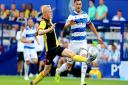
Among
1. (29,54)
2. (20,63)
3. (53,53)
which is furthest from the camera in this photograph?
(20,63)

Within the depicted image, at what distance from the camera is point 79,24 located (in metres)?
17.5

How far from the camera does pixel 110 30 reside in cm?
2609

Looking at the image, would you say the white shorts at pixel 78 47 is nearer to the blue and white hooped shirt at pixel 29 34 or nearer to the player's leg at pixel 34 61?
the player's leg at pixel 34 61

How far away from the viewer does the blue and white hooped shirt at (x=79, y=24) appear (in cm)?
1738

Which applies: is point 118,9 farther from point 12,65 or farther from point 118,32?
point 12,65

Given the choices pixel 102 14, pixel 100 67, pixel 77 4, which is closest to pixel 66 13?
pixel 102 14

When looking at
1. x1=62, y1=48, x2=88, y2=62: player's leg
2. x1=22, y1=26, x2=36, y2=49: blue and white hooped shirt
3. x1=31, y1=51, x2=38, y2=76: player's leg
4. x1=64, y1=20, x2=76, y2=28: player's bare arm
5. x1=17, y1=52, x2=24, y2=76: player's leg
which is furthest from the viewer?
x1=17, y1=52, x2=24, y2=76: player's leg

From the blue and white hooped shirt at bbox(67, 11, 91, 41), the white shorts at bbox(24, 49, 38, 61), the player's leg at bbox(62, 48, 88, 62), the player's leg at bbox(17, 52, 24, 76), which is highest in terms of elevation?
→ the blue and white hooped shirt at bbox(67, 11, 91, 41)

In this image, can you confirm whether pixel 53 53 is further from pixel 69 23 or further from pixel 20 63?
pixel 20 63

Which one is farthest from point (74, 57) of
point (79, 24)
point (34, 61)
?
point (34, 61)

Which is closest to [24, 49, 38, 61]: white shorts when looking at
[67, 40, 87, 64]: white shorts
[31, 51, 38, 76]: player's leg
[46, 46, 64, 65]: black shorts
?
[31, 51, 38, 76]: player's leg

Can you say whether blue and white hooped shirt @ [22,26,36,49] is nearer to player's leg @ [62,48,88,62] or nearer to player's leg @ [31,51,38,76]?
player's leg @ [31,51,38,76]

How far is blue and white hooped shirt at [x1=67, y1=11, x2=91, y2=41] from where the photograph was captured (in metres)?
17.4

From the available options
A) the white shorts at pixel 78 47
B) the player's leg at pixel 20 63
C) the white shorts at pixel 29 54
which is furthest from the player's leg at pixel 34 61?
the white shorts at pixel 78 47
